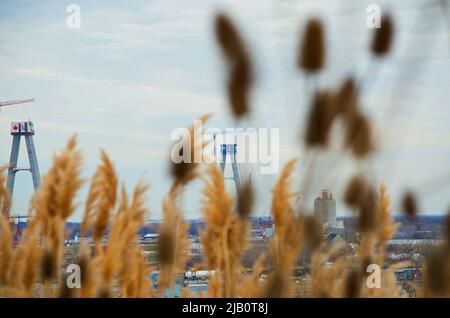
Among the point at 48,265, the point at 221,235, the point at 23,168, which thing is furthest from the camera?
the point at 23,168

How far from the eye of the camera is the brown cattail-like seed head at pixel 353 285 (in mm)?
1634

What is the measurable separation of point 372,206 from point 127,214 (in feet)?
2.57

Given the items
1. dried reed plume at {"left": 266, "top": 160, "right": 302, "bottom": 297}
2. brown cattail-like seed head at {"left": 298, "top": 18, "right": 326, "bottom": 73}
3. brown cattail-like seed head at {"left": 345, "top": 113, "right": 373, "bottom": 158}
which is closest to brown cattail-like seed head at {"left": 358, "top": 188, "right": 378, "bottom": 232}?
brown cattail-like seed head at {"left": 345, "top": 113, "right": 373, "bottom": 158}

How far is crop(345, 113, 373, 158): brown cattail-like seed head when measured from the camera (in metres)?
1.38

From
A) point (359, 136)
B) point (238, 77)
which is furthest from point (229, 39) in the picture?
point (359, 136)

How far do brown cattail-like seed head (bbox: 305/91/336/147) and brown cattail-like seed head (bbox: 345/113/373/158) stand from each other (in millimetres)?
77

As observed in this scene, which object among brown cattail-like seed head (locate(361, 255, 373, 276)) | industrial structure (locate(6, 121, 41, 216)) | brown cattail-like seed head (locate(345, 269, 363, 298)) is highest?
industrial structure (locate(6, 121, 41, 216))

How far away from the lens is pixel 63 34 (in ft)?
8.97

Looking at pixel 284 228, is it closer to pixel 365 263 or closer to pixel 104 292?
pixel 365 263

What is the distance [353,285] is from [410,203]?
273mm

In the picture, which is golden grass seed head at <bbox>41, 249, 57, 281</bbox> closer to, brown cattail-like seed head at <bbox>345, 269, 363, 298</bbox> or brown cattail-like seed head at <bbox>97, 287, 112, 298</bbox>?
brown cattail-like seed head at <bbox>97, 287, 112, 298</bbox>

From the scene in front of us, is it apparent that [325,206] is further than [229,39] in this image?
Yes

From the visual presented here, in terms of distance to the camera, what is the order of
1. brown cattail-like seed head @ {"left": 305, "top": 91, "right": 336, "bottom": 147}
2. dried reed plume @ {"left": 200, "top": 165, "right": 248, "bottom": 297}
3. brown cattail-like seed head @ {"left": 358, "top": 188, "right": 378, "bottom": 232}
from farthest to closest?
dried reed plume @ {"left": 200, "top": 165, "right": 248, "bottom": 297} → brown cattail-like seed head @ {"left": 358, "top": 188, "right": 378, "bottom": 232} → brown cattail-like seed head @ {"left": 305, "top": 91, "right": 336, "bottom": 147}

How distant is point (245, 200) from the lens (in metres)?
1.62
